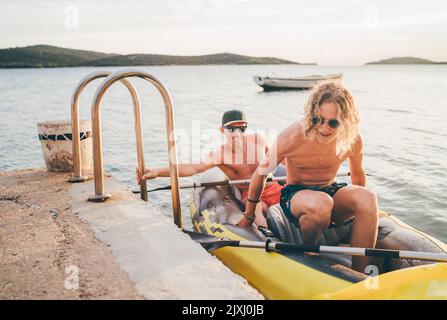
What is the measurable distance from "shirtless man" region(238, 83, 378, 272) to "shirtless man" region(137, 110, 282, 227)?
2.88 feet

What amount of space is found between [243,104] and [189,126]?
608 inches

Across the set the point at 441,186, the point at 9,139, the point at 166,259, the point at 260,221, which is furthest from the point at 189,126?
the point at 166,259

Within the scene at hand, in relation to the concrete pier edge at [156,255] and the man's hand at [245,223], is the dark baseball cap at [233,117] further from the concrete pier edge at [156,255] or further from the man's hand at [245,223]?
the concrete pier edge at [156,255]

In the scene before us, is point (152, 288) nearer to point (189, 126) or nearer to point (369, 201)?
point (369, 201)

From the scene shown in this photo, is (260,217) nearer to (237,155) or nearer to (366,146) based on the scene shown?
(237,155)

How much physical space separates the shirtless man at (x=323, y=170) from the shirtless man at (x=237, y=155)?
2.88 ft

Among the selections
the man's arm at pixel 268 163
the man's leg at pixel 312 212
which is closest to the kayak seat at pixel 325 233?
the man's leg at pixel 312 212

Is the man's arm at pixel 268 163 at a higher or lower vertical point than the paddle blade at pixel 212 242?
higher

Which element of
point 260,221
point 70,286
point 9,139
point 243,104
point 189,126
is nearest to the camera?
point 70,286

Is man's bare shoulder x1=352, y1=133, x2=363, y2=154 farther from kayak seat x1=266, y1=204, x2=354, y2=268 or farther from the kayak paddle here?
the kayak paddle

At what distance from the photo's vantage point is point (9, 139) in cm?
1664

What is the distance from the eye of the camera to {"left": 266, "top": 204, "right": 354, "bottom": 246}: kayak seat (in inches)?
145

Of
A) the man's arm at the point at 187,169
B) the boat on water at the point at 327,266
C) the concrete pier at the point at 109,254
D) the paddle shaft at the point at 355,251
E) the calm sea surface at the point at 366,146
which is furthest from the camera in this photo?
the calm sea surface at the point at 366,146

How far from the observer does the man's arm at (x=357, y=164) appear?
12.5 ft
